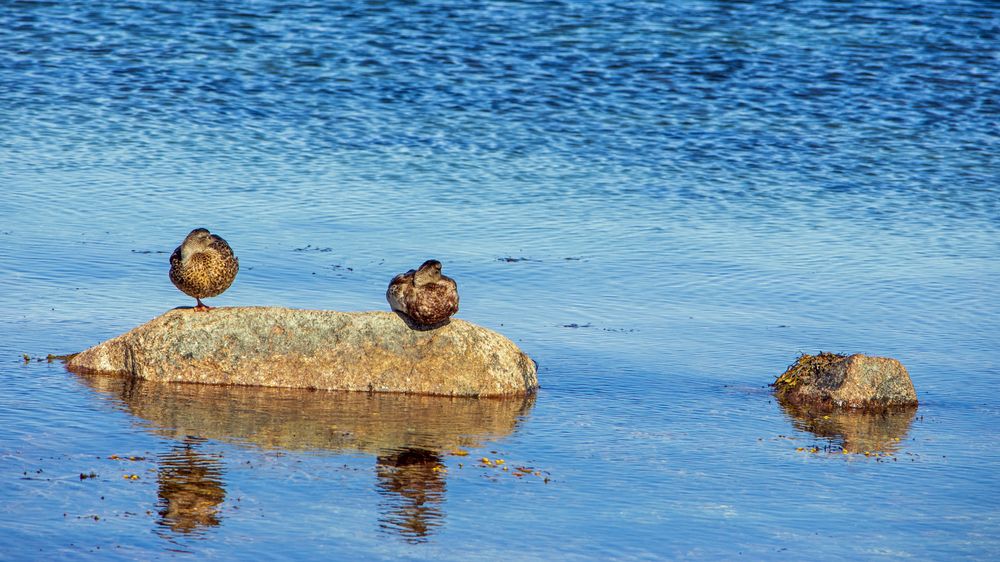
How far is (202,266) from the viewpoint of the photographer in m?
12.4

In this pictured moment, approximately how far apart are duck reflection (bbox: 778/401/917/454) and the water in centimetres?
7

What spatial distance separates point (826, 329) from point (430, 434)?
6.09m

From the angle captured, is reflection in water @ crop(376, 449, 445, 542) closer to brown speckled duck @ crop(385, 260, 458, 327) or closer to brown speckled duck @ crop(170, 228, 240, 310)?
brown speckled duck @ crop(385, 260, 458, 327)

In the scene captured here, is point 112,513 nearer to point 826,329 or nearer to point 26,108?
point 826,329

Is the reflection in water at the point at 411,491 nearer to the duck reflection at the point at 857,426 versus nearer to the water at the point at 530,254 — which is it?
the water at the point at 530,254

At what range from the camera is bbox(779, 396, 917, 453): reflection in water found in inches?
446

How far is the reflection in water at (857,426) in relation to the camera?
11328mm

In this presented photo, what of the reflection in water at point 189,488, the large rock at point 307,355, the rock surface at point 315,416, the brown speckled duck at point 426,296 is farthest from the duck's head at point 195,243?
the reflection in water at point 189,488

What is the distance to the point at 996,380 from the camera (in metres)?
Answer: 13.8

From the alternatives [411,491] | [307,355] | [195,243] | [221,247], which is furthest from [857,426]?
[195,243]

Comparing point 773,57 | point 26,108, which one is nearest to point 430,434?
point 26,108

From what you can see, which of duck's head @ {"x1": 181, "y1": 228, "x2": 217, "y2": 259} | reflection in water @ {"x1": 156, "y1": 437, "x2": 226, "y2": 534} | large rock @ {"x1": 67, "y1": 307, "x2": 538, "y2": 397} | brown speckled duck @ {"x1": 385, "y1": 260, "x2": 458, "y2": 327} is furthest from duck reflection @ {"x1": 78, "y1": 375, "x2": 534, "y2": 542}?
duck's head @ {"x1": 181, "y1": 228, "x2": 217, "y2": 259}

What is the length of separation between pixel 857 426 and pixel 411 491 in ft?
14.3

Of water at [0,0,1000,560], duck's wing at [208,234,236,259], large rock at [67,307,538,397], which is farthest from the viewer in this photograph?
duck's wing at [208,234,236,259]
